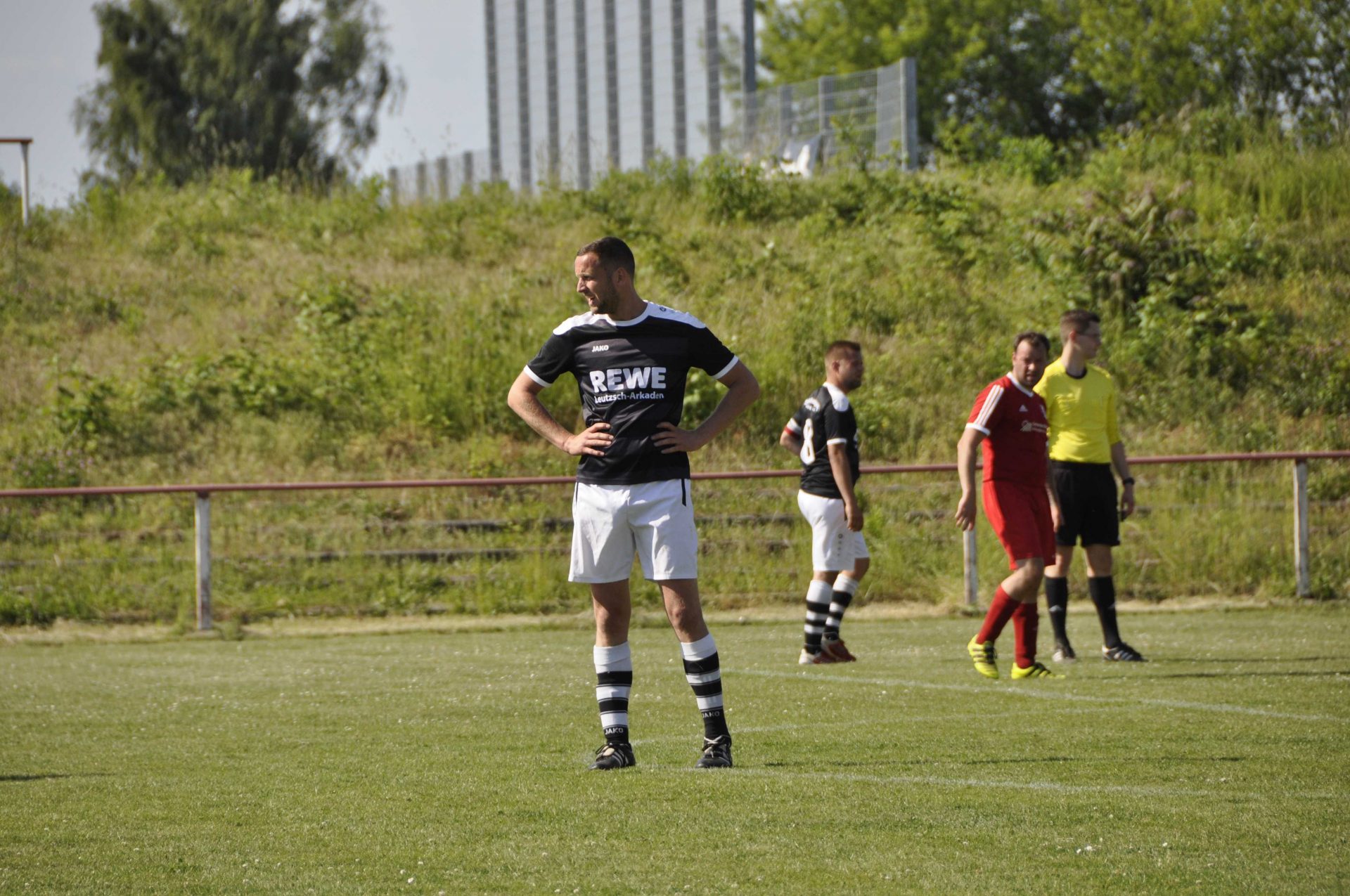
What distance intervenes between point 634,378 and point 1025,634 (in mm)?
4253

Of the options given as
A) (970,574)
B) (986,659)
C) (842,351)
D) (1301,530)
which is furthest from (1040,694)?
(1301,530)

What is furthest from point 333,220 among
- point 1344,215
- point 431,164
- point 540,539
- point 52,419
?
point 1344,215

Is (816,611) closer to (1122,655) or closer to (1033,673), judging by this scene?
(1033,673)

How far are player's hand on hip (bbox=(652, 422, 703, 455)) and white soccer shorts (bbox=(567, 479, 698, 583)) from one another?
0.14 metres

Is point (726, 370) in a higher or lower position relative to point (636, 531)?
higher

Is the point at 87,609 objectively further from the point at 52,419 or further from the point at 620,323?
the point at 620,323

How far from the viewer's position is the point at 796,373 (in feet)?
69.9

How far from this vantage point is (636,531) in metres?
6.15

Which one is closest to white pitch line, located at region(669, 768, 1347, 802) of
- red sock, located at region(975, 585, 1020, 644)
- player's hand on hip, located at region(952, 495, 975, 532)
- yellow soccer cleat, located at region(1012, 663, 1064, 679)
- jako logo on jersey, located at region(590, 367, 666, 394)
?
jako logo on jersey, located at region(590, 367, 666, 394)

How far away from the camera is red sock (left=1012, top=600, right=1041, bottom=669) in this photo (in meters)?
9.33

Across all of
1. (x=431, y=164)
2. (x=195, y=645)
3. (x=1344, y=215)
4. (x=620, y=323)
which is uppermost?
(x=431, y=164)

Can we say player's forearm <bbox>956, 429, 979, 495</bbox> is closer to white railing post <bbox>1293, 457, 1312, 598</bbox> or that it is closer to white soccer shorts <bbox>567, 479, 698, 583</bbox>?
white soccer shorts <bbox>567, 479, 698, 583</bbox>

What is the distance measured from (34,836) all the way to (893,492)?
12.9 meters

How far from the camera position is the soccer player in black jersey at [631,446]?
6055mm
